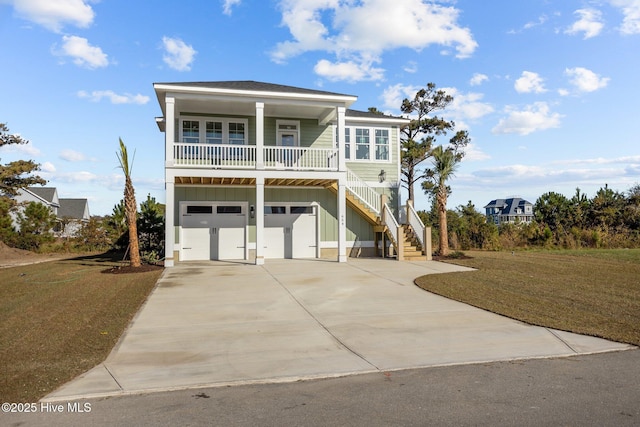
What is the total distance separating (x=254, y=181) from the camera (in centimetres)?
1817

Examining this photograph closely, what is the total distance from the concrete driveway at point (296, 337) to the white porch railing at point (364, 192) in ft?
26.4

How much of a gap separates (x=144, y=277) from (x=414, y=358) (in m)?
9.97

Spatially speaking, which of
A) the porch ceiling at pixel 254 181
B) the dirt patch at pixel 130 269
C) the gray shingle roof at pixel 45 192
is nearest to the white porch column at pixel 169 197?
the dirt patch at pixel 130 269

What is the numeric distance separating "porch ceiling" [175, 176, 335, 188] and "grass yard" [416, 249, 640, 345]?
6.27m

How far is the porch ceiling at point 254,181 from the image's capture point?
57.4 feet

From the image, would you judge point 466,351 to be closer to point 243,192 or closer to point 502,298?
point 502,298

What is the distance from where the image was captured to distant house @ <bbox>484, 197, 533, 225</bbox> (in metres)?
72.3

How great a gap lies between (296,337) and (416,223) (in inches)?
485

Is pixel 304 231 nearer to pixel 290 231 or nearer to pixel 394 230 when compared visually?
pixel 290 231

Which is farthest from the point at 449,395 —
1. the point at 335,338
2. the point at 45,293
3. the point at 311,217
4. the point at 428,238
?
the point at 311,217

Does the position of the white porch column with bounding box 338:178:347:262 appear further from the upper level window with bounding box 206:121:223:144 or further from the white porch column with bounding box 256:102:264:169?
the upper level window with bounding box 206:121:223:144

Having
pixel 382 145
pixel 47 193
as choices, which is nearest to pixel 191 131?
pixel 382 145

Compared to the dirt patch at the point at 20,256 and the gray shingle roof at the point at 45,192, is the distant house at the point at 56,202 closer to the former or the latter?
the gray shingle roof at the point at 45,192

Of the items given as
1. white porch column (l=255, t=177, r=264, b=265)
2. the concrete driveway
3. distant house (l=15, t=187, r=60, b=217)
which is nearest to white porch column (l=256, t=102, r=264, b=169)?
white porch column (l=255, t=177, r=264, b=265)
